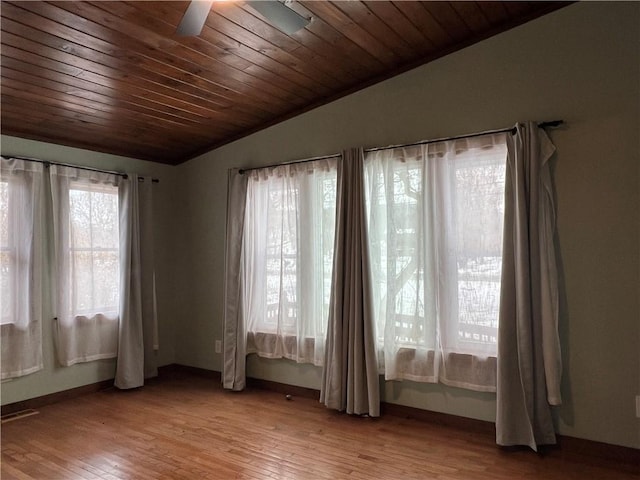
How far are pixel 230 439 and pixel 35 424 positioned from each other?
5.14 ft

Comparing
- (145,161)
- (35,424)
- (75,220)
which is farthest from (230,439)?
(145,161)

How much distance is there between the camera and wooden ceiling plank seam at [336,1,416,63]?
8.49 feet

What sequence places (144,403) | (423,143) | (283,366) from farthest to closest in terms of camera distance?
(283,366), (144,403), (423,143)

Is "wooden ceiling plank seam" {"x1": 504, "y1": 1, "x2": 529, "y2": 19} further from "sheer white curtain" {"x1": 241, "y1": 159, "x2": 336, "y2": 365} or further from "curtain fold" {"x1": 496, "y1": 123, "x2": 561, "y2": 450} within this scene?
"sheer white curtain" {"x1": 241, "y1": 159, "x2": 336, "y2": 365}

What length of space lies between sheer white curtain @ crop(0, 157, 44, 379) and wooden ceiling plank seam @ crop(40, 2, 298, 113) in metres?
1.53

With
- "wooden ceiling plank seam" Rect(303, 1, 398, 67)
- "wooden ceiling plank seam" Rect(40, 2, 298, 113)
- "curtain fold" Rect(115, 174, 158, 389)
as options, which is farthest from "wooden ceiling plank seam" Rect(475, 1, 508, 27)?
"curtain fold" Rect(115, 174, 158, 389)

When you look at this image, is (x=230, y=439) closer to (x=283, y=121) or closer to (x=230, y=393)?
(x=230, y=393)

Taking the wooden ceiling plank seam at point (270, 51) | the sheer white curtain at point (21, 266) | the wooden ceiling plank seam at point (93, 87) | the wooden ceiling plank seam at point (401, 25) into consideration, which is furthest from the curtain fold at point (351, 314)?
the sheer white curtain at point (21, 266)

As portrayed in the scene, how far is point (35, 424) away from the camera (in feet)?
11.0

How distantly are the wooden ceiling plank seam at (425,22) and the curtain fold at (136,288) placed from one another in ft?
9.83

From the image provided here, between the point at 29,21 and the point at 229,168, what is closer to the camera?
the point at 29,21

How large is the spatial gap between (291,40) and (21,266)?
282 cm

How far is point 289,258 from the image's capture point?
397 centimetres

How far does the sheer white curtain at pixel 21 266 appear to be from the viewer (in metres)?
3.52
